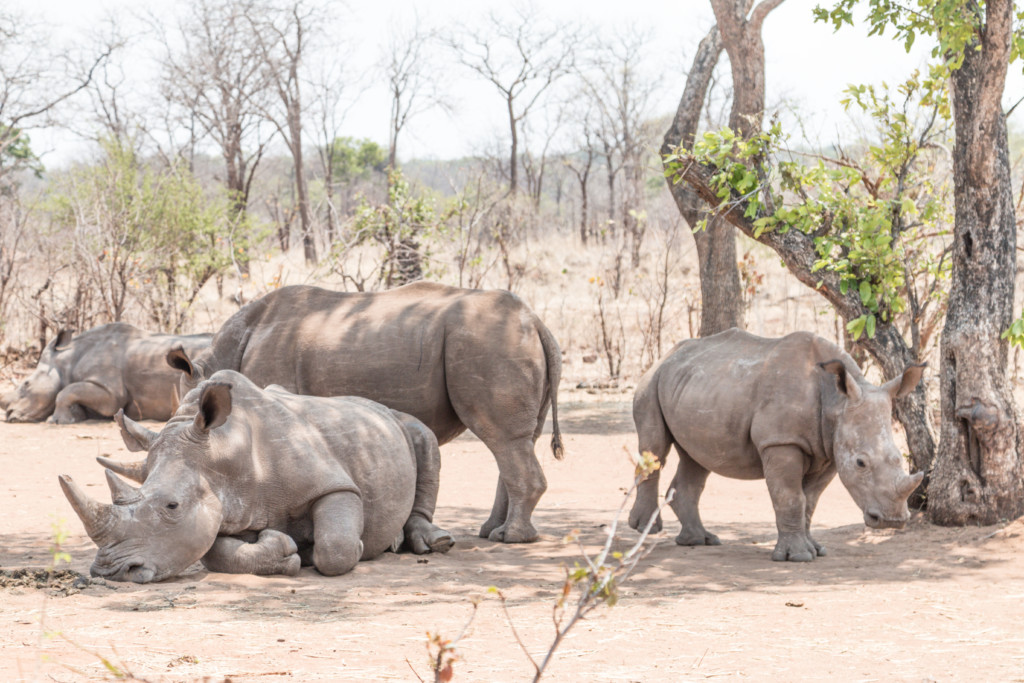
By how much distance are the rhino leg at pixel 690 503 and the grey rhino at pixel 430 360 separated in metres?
0.90

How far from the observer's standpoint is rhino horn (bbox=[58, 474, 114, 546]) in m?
5.01

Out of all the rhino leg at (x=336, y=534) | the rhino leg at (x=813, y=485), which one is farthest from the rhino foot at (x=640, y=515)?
the rhino leg at (x=336, y=534)

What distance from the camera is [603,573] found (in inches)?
109

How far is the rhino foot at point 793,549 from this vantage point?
6.83 metres

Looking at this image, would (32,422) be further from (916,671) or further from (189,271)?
(916,671)

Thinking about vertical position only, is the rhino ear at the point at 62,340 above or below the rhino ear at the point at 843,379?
below

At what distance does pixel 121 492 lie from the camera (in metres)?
5.35

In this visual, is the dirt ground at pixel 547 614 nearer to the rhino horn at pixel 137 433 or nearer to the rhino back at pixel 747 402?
the rhino horn at pixel 137 433

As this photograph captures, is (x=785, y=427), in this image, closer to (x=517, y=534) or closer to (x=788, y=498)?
(x=788, y=498)

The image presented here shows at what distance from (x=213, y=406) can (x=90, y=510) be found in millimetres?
755

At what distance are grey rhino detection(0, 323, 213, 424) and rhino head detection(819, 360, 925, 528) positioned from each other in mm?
8534

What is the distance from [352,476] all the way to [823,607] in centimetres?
250

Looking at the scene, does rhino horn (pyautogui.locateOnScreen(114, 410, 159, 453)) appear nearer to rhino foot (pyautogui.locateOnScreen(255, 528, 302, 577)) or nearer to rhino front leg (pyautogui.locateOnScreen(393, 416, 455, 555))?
rhino foot (pyautogui.locateOnScreen(255, 528, 302, 577))

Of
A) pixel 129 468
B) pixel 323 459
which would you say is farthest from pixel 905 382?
pixel 129 468
